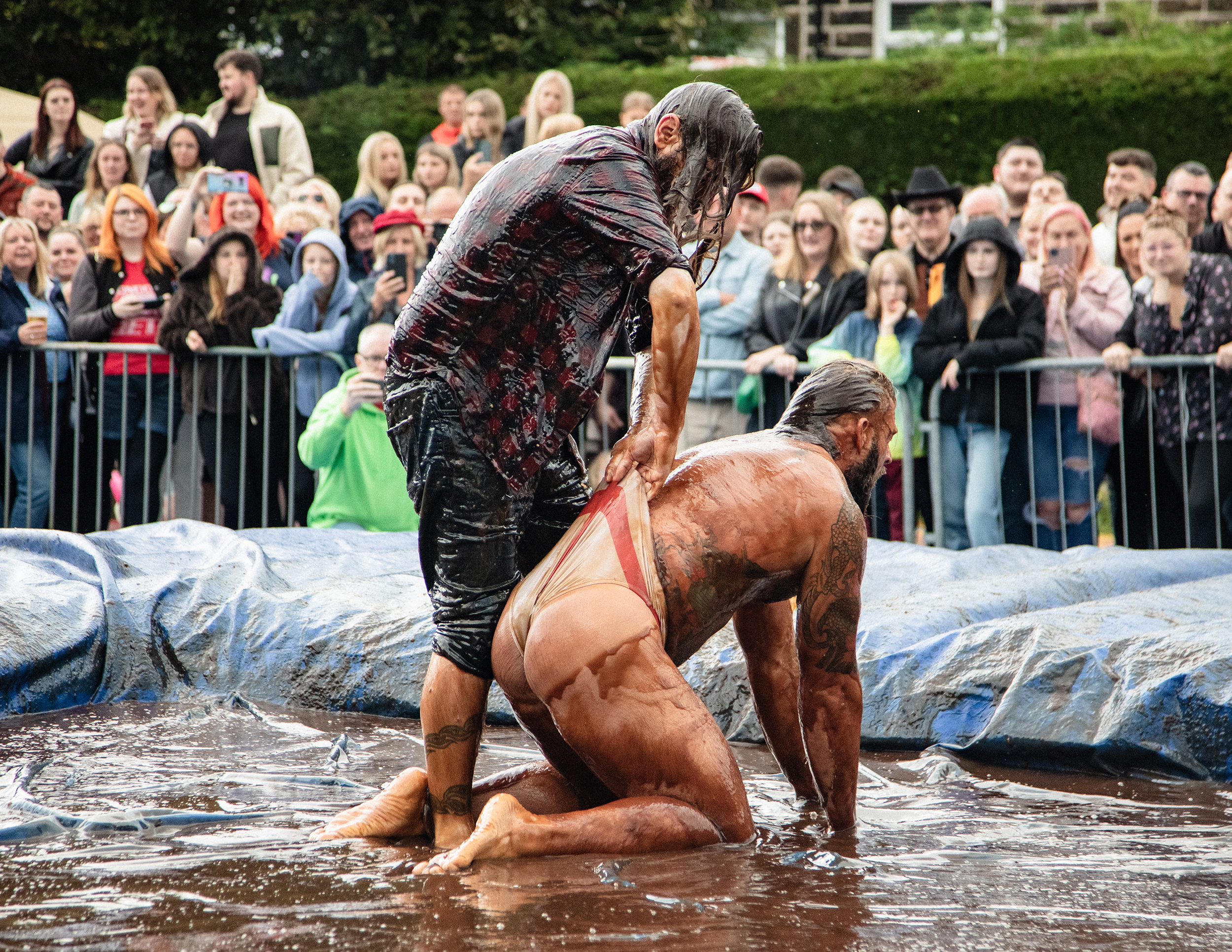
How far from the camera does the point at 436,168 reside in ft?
29.3

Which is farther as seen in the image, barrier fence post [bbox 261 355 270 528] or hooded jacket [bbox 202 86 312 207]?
hooded jacket [bbox 202 86 312 207]

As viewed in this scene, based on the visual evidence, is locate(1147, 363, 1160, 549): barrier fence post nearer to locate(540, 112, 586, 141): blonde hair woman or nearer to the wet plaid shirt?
locate(540, 112, 586, 141): blonde hair woman

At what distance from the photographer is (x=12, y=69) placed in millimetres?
16562

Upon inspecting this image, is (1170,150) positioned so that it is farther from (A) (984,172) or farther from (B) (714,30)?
(B) (714,30)

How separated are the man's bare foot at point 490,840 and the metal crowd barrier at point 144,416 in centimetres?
438

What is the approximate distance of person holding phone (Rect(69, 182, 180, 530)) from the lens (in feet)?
24.2

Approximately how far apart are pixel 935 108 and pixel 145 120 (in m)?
7.62

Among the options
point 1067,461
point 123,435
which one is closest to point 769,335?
point 1067,461

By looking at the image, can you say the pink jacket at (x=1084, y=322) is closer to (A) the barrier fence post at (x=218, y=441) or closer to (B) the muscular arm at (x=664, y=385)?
(B) the muscular arm at (x=664, y=385)

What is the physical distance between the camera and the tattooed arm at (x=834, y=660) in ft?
10.7

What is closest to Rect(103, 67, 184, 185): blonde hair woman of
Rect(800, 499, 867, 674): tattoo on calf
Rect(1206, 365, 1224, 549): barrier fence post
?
Rect(1206, 365, 1224, 549): barrier fence post

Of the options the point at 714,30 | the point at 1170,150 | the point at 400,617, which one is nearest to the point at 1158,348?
the point at 400,617

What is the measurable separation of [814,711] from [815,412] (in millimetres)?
736

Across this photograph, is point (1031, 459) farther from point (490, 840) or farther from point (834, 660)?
point (490, 840)
